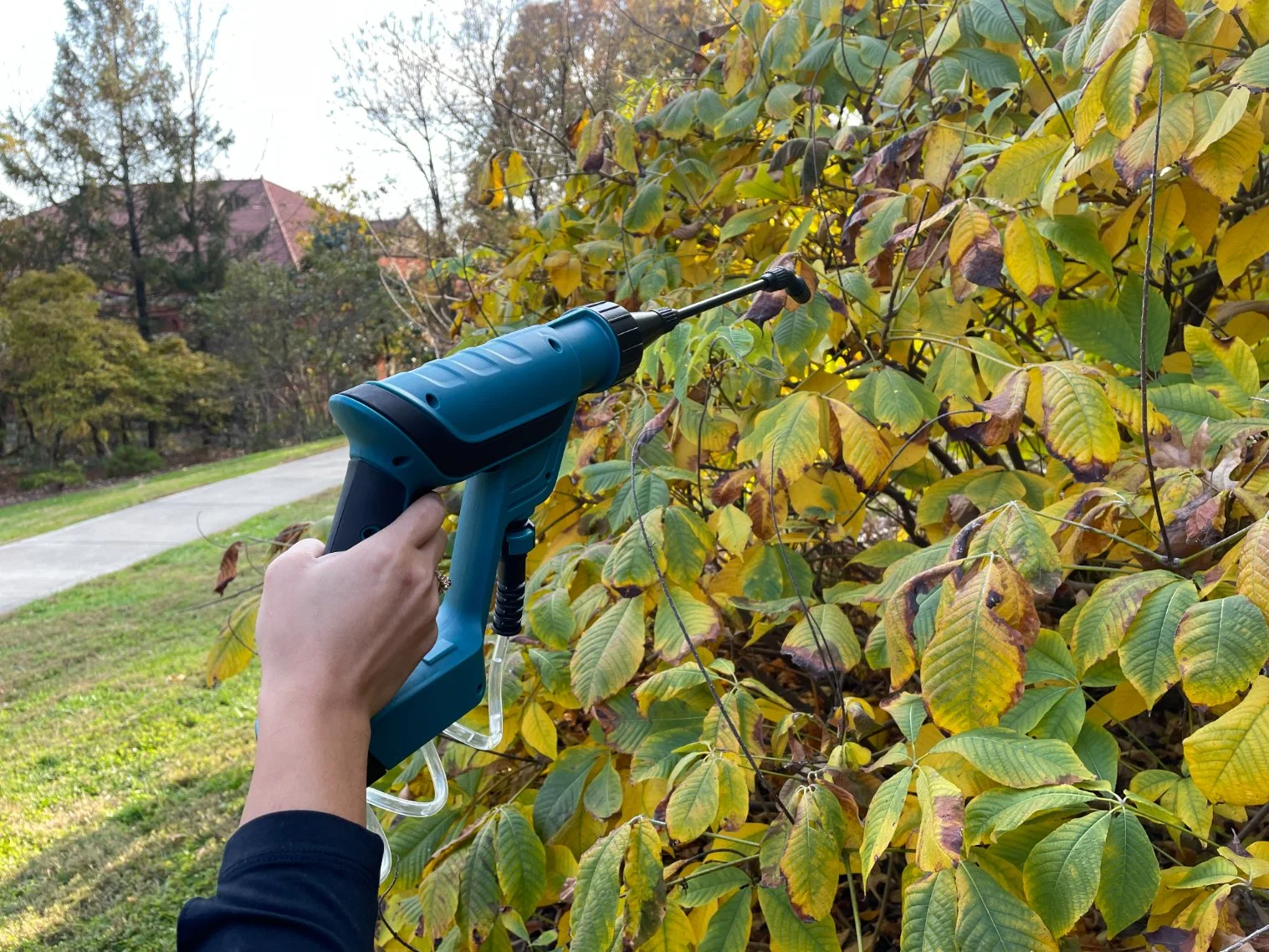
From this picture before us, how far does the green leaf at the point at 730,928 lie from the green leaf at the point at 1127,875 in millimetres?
429

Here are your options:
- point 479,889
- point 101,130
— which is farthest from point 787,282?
point 101,130

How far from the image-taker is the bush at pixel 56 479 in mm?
16828

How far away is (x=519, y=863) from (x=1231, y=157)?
1389 millimetres

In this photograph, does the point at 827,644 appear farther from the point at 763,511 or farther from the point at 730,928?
the point at 730,928

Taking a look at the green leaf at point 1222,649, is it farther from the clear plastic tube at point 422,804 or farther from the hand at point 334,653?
the clear plastic tube at point 422,804

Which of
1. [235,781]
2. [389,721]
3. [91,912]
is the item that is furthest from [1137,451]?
[235,781]

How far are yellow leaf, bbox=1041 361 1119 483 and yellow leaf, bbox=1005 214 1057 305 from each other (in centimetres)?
23

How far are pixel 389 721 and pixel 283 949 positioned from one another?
0.30m

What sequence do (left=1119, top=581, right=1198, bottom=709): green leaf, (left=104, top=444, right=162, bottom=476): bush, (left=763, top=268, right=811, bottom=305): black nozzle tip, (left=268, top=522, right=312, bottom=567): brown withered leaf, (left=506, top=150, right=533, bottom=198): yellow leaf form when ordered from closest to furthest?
A: (left=1119, top=581, right=1198, bottom=709): green leaf, (left=763, top=268, right=811, bottom=305): black nozzle tip, (left=268, top=522, right=312, bottom=567): brown withered leaf, (left=506, top=150, right=533, bottom=198): yellow leaf, (left=104, top=444, right=162, bottom=476): bush

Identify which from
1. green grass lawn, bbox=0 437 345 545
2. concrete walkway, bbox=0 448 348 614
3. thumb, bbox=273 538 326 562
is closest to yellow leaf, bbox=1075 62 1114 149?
thumb, bbox=273 538 326 562

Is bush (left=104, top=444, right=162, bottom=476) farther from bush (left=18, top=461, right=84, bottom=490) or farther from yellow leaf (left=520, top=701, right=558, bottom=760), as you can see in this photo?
yellow leaf (left=520, top=701, right=558, bottom=760)

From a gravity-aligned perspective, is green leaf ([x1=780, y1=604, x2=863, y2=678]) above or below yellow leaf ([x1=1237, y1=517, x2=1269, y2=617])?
below

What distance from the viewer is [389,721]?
1.01 metres

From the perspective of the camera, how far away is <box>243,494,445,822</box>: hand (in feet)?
2.68
